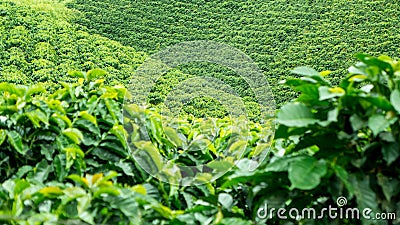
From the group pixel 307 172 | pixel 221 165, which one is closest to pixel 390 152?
pixel 307 172

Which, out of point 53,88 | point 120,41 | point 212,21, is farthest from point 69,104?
point 212,21

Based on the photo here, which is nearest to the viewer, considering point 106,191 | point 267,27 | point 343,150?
point 106,191

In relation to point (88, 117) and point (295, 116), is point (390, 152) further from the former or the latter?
point (88, 117)

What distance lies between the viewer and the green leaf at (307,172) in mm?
1022

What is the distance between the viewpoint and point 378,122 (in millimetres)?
1046

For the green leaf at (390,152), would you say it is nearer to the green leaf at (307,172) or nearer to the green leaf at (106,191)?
the green leaf at (307,172)

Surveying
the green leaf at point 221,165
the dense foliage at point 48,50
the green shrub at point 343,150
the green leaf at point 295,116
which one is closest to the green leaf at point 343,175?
the green shrub at point 343,150

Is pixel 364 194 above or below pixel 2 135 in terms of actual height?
below

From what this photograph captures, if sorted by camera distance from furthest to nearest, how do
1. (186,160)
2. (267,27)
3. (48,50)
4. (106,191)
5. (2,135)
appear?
1. (267,27)
2. (48,50)
3. (186,160)
4. (2,135)
5. (106,191)

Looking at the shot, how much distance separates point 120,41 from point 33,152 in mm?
8275

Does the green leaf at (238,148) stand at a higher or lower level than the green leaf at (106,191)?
lower

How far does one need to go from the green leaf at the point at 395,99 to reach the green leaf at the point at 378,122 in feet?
0.09

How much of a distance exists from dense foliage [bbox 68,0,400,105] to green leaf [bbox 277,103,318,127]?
22.0 feet

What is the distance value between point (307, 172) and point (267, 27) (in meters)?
9.08
